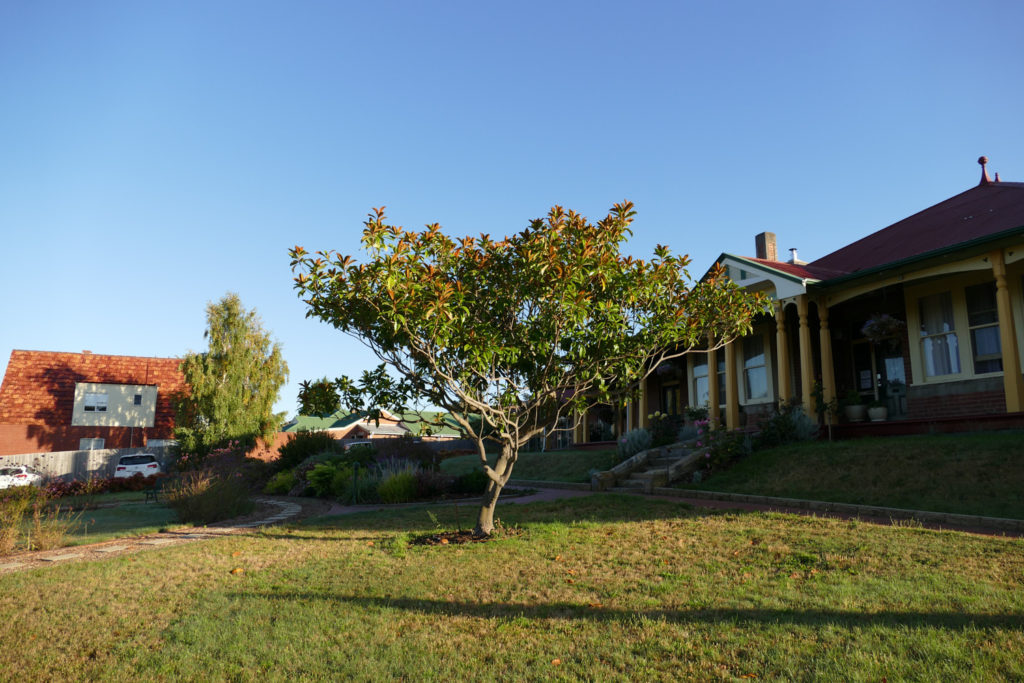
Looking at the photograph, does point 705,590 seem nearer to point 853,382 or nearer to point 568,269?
point 568,269

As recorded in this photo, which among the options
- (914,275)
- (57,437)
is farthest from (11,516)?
(57,437)

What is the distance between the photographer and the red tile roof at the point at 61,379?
32906 mm

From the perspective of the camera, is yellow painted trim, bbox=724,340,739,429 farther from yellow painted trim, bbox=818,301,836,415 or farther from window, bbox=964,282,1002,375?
window, bbox=964,282,1002,375

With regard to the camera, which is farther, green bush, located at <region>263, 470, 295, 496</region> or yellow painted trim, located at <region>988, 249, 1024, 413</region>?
green bush, located at <region>263, 470, 295, 496</region>

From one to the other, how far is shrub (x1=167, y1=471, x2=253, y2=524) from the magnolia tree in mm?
4949

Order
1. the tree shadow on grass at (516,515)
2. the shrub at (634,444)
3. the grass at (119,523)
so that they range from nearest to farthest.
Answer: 1. the tree shadow on grass at (516,515)
2. the grass at (119,523)
3. the shrub at (634,444)

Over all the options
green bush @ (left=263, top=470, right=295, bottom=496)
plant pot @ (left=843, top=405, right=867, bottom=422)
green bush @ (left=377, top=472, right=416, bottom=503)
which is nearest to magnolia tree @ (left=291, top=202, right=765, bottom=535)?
green bush @ (left=377, top=472, right=416, bottom=503)

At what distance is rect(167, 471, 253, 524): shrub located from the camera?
1144 centimetres

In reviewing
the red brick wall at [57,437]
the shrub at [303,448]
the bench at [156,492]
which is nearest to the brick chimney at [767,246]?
the shrub at [303,448]

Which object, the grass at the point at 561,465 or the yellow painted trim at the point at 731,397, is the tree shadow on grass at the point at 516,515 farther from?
the yellow painted trim at the point at 731,397

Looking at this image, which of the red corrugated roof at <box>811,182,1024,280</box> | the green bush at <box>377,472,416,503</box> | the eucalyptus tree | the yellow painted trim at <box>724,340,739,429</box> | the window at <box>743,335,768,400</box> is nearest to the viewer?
the red corrugated roof at <box>811,182,1024,280</box>

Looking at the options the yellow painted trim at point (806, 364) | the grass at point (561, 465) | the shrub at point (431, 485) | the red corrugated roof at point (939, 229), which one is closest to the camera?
the red corrugated roof at point (939, 229)

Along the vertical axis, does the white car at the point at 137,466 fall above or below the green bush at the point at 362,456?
below

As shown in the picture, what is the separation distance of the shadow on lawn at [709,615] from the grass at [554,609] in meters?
0.02
